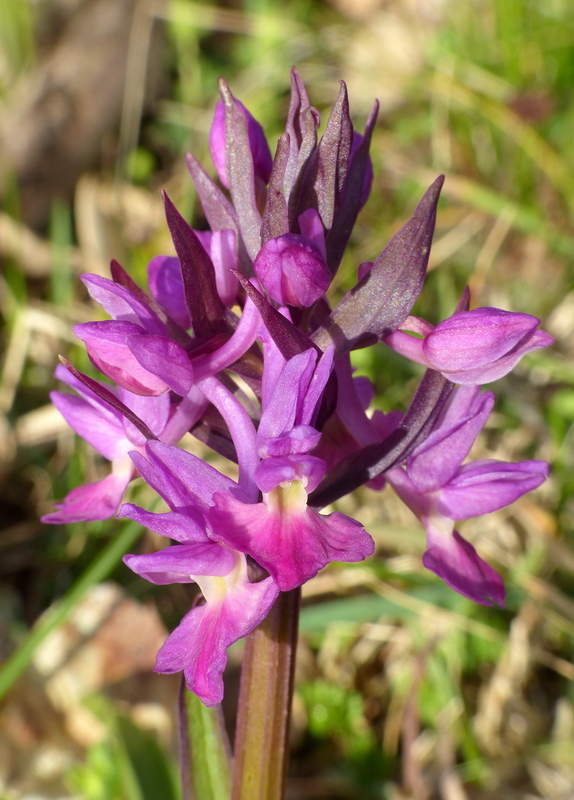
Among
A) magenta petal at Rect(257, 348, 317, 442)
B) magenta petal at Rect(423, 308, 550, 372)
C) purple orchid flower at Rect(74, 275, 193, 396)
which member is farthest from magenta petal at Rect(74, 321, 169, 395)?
magenta petal at Rect(423, 308, 550, 372)

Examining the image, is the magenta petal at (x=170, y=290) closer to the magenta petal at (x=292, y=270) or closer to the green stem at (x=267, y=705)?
the magenta petal at (x=292, y=270)

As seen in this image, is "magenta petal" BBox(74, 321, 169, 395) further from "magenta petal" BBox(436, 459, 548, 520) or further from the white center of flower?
"magenta petal" BBox(436, 459, 548, 520)

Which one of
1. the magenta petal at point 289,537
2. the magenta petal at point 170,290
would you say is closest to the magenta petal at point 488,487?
the magenta petal at point 289,537

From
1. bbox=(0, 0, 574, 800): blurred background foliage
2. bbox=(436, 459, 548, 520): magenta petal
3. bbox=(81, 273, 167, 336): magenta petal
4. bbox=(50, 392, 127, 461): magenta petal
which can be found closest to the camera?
bbox=(81, 273, 167, 336): magenta petal

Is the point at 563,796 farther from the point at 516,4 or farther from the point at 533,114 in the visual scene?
the point at 516,4

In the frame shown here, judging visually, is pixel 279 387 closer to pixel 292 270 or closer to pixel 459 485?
pixel 292 270

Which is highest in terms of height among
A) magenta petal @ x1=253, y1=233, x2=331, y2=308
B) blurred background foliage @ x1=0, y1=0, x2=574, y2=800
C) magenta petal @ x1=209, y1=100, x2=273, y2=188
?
magenta petal @ x1=209, y1=100, x2=273, y2=188

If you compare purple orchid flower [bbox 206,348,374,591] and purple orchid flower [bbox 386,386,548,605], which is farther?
purple orchid flower [bbox 386,386,548,605]
